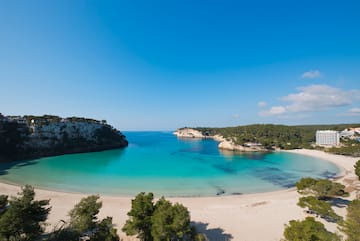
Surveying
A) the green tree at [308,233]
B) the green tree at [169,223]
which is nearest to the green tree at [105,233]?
the green tree at [169,223]

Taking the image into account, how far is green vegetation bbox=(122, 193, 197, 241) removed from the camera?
7.67 meters

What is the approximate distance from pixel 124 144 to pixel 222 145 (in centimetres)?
3969

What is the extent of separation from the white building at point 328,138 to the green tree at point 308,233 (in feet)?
218

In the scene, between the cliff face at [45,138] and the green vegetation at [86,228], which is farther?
the cliff face at [45,138]

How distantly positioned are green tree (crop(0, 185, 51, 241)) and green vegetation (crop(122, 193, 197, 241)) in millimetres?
3926

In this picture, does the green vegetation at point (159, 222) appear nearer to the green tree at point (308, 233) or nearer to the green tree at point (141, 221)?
the green tree at point (141, 221)

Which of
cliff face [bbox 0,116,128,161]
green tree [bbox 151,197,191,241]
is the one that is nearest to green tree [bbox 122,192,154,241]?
green tree [bbox 151,197,191,241]

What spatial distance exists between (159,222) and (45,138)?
170 feet

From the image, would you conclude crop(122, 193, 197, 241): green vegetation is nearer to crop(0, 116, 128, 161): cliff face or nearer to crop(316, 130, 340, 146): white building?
crop(0, 116, 128, 161): cliff face

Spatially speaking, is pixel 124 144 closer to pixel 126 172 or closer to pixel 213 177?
pixel 126 172

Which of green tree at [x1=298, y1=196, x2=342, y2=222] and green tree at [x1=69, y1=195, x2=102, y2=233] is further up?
green tree at [x1=69, y1=195, x2=102, y2=233]

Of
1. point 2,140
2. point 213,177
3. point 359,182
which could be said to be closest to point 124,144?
point 2,140

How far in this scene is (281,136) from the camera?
6762 cm

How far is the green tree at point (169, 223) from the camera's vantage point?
762 centimetres
